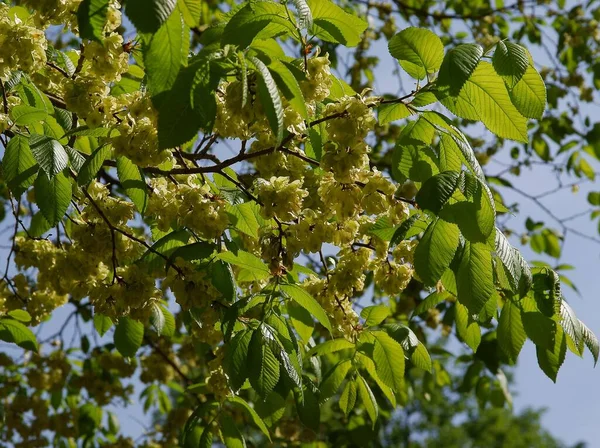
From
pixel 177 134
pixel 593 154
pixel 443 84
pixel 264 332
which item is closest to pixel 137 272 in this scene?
pixel 264 332

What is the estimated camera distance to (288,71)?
1732 millimetres

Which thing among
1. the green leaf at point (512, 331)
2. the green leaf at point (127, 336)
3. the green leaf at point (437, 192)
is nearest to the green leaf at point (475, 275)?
the green leaf at point (437, 192)

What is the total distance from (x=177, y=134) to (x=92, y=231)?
99 centimetres

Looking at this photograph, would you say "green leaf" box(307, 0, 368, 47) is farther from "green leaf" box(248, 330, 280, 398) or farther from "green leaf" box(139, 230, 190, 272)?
"green leaf" box(248, 330, 280, 398)

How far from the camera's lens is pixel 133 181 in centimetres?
231

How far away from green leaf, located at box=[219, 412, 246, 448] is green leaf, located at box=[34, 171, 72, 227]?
3.35ft

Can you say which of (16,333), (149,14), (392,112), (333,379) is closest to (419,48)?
(392,112)

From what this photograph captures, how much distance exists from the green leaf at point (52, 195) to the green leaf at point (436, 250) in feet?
3.42

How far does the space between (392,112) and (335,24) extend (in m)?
0.30

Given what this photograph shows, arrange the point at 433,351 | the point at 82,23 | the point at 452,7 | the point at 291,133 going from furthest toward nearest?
the point at 452,7 < the point at 433,351 < the point at 291,133 < the point at 82,23

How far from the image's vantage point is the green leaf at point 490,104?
199 centimetres

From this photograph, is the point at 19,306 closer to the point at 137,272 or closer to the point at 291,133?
the point at 137,272

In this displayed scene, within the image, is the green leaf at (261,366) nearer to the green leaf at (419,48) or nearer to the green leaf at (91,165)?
the green leaf at (91,165)

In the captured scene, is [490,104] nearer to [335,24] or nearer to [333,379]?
[335,24]
